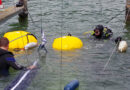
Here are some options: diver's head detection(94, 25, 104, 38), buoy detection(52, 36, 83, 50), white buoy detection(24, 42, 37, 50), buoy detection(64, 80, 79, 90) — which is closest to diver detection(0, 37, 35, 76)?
buoy detection(64, 80, 79, 90)

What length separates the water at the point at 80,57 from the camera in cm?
733

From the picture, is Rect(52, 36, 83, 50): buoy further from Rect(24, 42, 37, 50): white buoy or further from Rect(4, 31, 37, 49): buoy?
Rect(4, 31, 37, 49): buoy

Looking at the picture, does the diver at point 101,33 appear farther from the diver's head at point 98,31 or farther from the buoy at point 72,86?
the buoy at point 72,86

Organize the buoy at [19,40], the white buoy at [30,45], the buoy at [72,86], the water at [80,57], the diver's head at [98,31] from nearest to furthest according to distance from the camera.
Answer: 1. the buoy at [72,86]
2. the water at [80,57]
3. the white buoy at [30,45]
4. the buoy at [19,40]
5. the diver's head at [98,31]

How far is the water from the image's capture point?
733 cm

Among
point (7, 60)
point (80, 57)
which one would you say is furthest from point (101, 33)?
point (7, 60)

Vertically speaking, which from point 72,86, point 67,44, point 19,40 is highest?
point 19,40

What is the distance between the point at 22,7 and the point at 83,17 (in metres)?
3.66

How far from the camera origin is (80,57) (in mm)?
9234

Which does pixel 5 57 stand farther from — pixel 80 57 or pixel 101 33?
pixel 101 33

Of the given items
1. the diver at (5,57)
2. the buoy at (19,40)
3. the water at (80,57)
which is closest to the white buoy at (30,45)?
the buoy at (19,40)

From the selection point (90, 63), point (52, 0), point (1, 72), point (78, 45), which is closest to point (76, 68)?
point (90, 63)

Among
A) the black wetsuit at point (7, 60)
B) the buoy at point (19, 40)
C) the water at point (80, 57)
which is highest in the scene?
the black wetsuit at point (7, 60)

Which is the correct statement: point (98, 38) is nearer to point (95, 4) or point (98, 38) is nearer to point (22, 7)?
point (22, 7)
